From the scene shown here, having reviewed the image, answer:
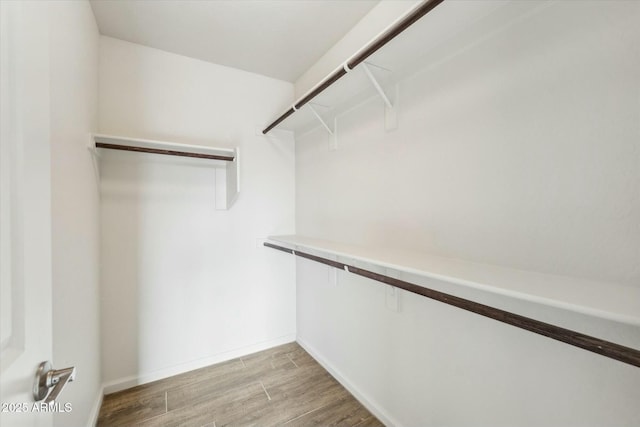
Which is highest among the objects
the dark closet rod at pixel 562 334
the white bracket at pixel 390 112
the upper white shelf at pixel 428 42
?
the upper white shelf at pixel 428 42

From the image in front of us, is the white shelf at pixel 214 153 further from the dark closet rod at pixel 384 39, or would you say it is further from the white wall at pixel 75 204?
the dark closet rod at pixel 384 39

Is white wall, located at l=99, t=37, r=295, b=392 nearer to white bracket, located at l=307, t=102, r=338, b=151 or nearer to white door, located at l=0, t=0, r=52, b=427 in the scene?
white bracket, located at l=307, t=102, r=338, b=151

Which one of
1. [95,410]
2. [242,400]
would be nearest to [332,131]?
[242,400]

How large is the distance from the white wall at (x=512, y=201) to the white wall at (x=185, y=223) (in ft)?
3.51

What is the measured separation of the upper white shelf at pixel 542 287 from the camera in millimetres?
579

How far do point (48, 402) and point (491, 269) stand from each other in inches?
51.0

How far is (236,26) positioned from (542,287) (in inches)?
84.0

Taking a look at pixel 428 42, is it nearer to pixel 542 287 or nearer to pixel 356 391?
pixel 542 287

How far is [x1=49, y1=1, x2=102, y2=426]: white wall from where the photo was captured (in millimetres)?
990

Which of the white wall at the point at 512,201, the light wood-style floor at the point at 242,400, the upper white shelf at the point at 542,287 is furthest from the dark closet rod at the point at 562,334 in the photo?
the light wood-style floor at the point at 242,400

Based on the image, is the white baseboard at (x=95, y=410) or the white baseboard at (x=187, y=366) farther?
the white baseboard at (x=187, y=366)

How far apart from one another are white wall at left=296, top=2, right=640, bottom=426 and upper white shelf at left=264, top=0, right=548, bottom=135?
36 millimetres

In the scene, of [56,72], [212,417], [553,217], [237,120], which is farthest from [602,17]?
[212,417]

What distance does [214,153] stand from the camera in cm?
196
